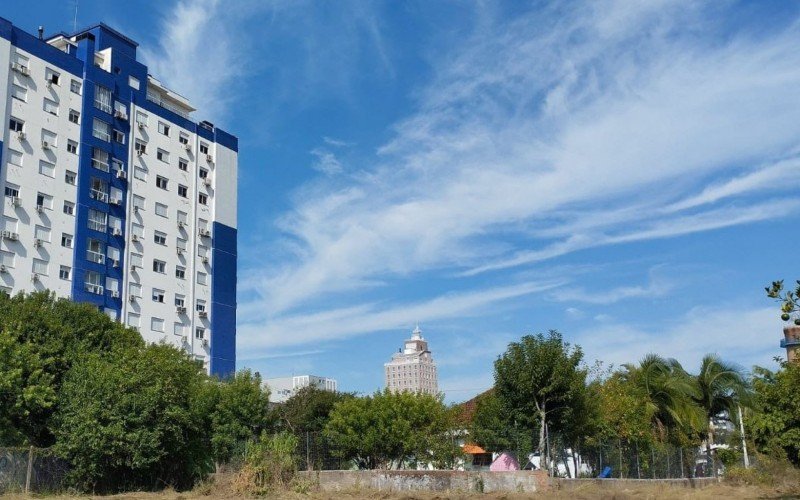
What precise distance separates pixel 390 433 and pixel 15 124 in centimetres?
4048

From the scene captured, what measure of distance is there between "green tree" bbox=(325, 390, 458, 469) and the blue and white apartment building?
31768 millimetres

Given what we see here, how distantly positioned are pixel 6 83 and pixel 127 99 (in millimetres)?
12052

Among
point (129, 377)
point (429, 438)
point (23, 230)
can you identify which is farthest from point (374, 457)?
point (23, 230)

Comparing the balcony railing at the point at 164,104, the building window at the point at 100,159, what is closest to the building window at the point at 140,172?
the building window at the point at 100,159

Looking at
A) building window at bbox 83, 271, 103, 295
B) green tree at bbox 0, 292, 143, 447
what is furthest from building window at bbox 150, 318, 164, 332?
green tree at bbox 0, 292, 143, 447

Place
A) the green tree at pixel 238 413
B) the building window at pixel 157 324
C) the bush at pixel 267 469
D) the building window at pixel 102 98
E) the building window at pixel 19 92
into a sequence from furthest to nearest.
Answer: the building window at pixel 157 324
the building window at pixel 102 98
the building window at pixel 19 92
the green tree at pixel 238 413
the bush at pixel 267 469

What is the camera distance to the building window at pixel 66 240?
62.4m

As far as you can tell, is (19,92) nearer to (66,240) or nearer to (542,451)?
(66,240)

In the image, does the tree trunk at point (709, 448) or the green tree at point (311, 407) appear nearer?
the tree trunk at point (709, 448)

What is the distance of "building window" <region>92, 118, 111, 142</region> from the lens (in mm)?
66625

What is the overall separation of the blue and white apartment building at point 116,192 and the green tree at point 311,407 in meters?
12.4

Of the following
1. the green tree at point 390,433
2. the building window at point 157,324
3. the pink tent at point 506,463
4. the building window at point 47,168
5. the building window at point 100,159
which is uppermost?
the building window at point 100,159

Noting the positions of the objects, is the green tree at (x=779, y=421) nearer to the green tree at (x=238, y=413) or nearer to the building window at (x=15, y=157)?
the green tree at (x=238, y=413)

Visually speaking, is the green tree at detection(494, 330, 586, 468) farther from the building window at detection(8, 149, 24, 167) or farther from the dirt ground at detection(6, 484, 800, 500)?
the building window at detection(8, 149, 24, 167)
